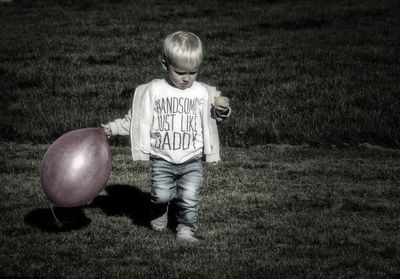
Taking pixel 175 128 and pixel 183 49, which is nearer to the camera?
pixel 183 49

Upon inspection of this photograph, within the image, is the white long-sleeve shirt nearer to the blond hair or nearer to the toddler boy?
the toddler boy

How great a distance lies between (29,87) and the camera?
11242mm

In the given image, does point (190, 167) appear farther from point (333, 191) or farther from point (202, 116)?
point (333, 191)

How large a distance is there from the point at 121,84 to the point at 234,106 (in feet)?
7.47

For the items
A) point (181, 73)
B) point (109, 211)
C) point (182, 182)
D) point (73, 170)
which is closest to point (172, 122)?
point (181, 73)

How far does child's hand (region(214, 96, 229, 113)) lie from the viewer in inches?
193

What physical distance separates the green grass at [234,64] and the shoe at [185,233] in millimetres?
3322

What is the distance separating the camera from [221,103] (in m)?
4.91

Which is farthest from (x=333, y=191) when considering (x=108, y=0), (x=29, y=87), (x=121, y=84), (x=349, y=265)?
(x=108, y=0)

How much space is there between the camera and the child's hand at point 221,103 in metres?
4.91

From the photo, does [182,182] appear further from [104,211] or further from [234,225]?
[104,211]

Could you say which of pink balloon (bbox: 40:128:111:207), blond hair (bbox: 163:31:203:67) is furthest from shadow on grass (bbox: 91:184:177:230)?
blond hair (bbox: 163:31:203:67)

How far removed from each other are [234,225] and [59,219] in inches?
58.2

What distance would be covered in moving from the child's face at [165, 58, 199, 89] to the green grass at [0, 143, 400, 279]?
1208 mm
